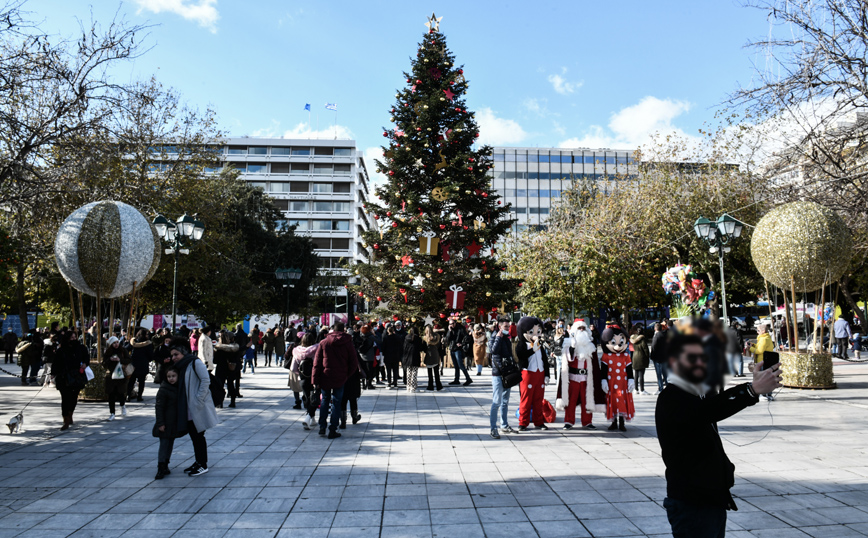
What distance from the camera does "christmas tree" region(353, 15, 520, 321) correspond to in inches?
849

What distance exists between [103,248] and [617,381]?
10007 mm

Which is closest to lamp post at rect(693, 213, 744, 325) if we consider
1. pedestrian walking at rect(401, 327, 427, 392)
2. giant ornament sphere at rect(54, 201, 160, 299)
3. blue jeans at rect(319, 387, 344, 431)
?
pedestrian walking at rect(401, 327, 427, 392)

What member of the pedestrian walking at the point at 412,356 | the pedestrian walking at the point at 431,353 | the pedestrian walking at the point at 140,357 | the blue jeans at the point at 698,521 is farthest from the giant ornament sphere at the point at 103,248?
the blue jeans at the point at 698,521

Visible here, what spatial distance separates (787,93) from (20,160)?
13113 millimetres

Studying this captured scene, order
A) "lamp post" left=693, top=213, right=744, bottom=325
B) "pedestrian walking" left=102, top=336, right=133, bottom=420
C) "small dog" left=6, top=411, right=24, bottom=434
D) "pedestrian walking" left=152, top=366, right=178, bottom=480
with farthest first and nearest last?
"lamp post" left=693, top=213, right=744, bottom=325 < "pedestrian walking" left=102, top=336, right=133, bottom=420 < "small dog" left=6, top=411, right=24, bottom=434 < "pedestrian walking" left=152, top=366, right=178, bottom=480

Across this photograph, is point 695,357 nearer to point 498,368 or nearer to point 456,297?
point 498,368

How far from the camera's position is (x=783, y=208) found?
12664mm

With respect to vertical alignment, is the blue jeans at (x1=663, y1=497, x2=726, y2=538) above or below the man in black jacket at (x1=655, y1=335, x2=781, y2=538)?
below

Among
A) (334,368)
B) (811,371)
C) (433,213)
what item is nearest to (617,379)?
(334,368)

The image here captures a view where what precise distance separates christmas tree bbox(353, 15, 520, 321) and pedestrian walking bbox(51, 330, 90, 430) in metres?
13.0

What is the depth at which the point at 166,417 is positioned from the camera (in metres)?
6.57

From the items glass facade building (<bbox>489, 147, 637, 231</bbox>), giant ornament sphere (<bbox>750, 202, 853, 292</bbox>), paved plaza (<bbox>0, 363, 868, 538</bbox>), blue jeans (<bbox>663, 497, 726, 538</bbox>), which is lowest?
paved plaza (<bbox>0, 363, 868, 538</bbox>)

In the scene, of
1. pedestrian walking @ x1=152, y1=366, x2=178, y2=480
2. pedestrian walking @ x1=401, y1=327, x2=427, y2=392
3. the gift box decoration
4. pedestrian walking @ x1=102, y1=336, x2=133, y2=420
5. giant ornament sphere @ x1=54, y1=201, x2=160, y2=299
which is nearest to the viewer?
pedestrian walking @ x1=152, y1=366, x2=178, y2=480

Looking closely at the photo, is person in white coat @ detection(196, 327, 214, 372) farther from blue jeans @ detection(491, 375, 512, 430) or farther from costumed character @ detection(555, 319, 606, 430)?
costumed character @ detection(555, 319, 606, 430)
